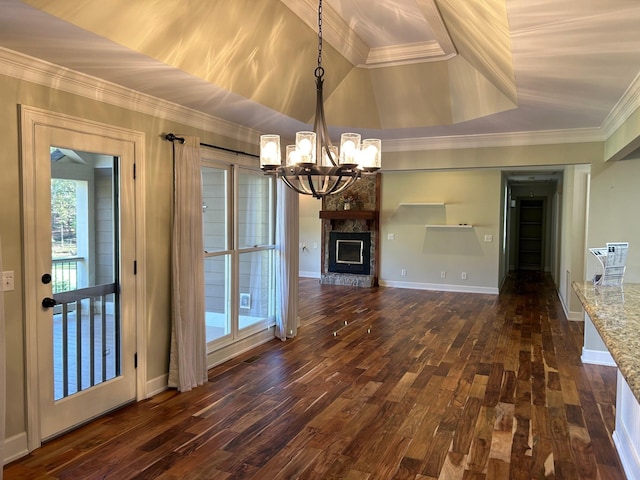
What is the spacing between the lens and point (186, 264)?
12.5 ft

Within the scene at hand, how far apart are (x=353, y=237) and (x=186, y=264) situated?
6045 millimetres

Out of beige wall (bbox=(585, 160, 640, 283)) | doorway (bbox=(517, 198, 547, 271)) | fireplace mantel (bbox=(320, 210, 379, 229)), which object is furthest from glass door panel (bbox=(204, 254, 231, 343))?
doorway (bbox=(517, 198, 547, 271))

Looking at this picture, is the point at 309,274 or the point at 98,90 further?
the point at 309,274

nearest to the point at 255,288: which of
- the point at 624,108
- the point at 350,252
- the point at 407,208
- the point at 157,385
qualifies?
the point at 157,385

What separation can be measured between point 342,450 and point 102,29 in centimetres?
278

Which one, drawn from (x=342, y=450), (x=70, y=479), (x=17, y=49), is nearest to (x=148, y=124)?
(x=17, y=49)

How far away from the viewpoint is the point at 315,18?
3430 millimetres

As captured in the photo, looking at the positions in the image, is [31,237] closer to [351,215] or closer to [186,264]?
[186,264]

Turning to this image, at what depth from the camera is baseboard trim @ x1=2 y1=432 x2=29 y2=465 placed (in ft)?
8.62

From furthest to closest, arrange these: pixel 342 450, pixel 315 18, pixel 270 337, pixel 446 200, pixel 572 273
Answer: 1. pixel 446 200
2. pixel 572 273
3. pixel 270 337
4. pixel 315 18
5. pixel 342 450

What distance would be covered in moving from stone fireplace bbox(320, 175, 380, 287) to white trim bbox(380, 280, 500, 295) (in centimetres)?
36

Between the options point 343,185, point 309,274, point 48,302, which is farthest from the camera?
point 309,274

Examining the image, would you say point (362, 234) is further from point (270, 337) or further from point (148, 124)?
point (148, 124)

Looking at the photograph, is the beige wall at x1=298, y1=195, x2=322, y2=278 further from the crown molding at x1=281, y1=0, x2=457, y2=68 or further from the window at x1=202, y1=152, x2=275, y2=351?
the crown molding at x1=281, y1=0, x2=457, y2=68
